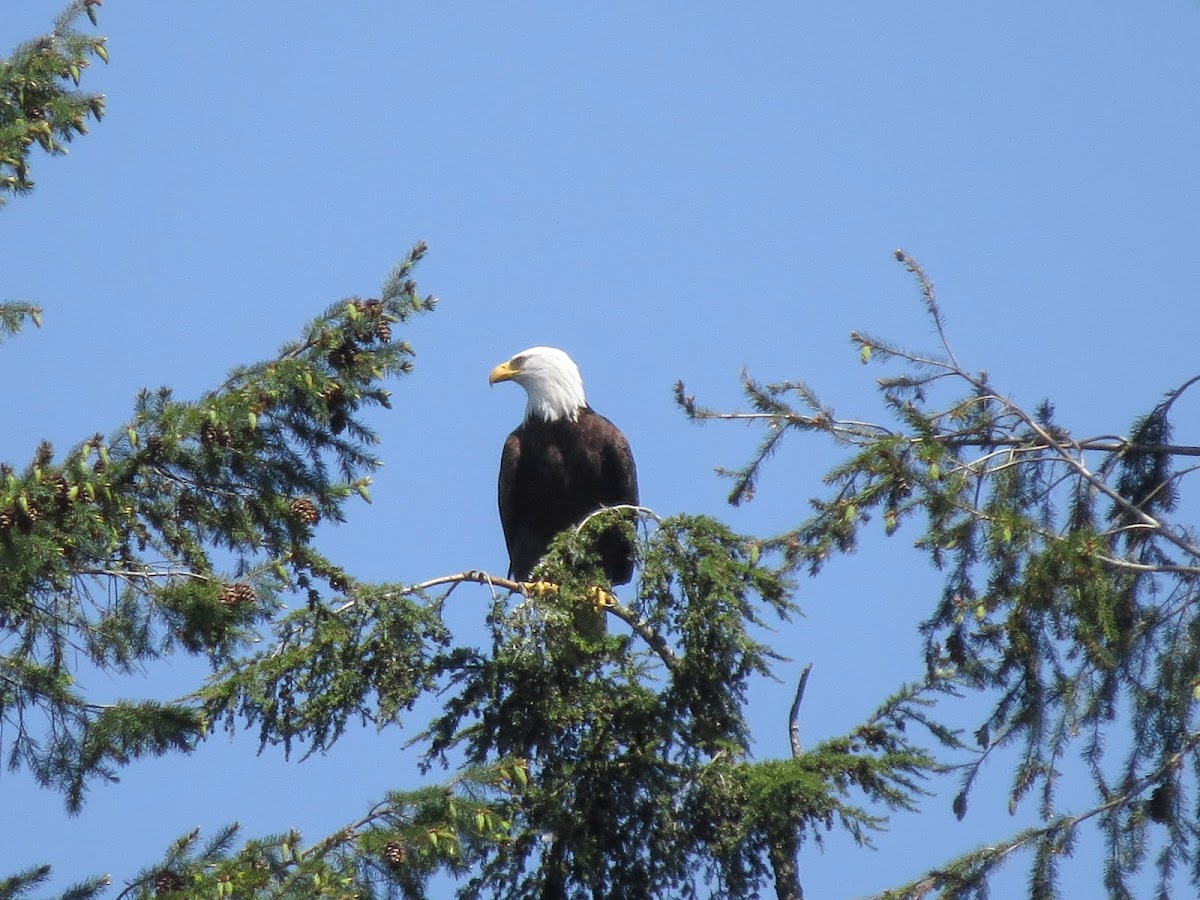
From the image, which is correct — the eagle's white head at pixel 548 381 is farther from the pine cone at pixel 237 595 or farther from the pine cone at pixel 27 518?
the pine cone at pixel 27 518

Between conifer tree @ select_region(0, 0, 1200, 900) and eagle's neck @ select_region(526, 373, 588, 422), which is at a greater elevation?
eagle's neck @ select_region(526, 373, 588, 422)

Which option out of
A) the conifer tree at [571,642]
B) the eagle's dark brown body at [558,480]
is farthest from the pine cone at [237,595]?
the eagle's dark brown body at [558,480]

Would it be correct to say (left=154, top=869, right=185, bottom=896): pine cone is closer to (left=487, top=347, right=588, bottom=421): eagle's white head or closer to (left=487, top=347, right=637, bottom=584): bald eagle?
(left=487, top=347, right=637, bottom=584): bald eagle

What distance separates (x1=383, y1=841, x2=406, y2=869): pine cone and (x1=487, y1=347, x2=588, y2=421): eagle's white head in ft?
13.5

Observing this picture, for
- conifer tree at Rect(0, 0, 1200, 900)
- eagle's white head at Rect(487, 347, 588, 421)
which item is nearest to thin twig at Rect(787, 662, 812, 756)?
conifer tree at Rect(0, 0, 1200, 900)

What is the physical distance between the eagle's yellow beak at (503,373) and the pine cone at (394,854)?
4.73 metres

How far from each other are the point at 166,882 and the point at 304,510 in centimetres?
119

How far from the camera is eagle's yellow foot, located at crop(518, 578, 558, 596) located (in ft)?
19.4

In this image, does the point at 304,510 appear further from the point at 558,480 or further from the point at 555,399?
the point at 555,399

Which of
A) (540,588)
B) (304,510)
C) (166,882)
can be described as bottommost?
(166,882)

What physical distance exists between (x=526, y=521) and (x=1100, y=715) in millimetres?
4008

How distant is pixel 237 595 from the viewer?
513 cm

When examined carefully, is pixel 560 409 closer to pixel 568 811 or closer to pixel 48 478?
pixel 568 811

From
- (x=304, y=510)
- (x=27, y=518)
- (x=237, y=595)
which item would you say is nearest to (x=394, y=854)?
(x=237, y=595)
